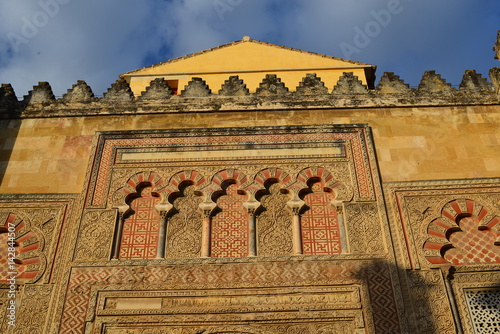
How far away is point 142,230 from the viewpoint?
5535 millimetres

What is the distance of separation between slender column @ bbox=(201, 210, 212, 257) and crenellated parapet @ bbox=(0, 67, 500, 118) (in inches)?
58.7

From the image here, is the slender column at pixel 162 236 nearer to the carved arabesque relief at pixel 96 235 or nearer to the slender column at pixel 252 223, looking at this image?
the carved arabesque relief at pixel 96 235

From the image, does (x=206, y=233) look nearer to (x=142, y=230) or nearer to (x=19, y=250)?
(x=142, y=230)

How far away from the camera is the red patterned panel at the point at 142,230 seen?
5.37 meters

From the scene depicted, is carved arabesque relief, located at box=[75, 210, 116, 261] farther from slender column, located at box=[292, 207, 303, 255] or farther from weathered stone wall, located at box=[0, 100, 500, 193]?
slender column, located at box=[292, 207, 303, 255]

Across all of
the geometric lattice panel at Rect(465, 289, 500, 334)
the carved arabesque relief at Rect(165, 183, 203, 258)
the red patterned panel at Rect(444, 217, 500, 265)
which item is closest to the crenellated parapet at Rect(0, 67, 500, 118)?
the carved arabesque relief at Rect(165, 183, 203, 258)

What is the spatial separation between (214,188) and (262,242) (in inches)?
31.9

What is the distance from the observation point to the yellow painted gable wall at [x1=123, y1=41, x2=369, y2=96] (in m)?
9.35

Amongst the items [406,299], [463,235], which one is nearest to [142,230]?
[406,299]

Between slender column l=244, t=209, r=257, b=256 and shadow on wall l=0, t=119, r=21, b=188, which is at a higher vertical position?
shadow on wall l=0, t=119, r=21, b=188

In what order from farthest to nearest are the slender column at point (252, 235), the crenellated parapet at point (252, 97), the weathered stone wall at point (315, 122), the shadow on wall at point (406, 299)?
1. the crenellated parapet at point (252, 97)
2. the weathered stone wall at point (315, 122)
3. the slender column at point (252, 235)
4. the shadow on wall at point (406, 299)

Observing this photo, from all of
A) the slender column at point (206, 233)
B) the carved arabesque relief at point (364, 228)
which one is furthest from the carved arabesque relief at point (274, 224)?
the carved arabesque relief at point (364, 228)

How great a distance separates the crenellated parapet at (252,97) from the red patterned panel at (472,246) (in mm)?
1704

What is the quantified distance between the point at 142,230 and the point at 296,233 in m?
1.60
